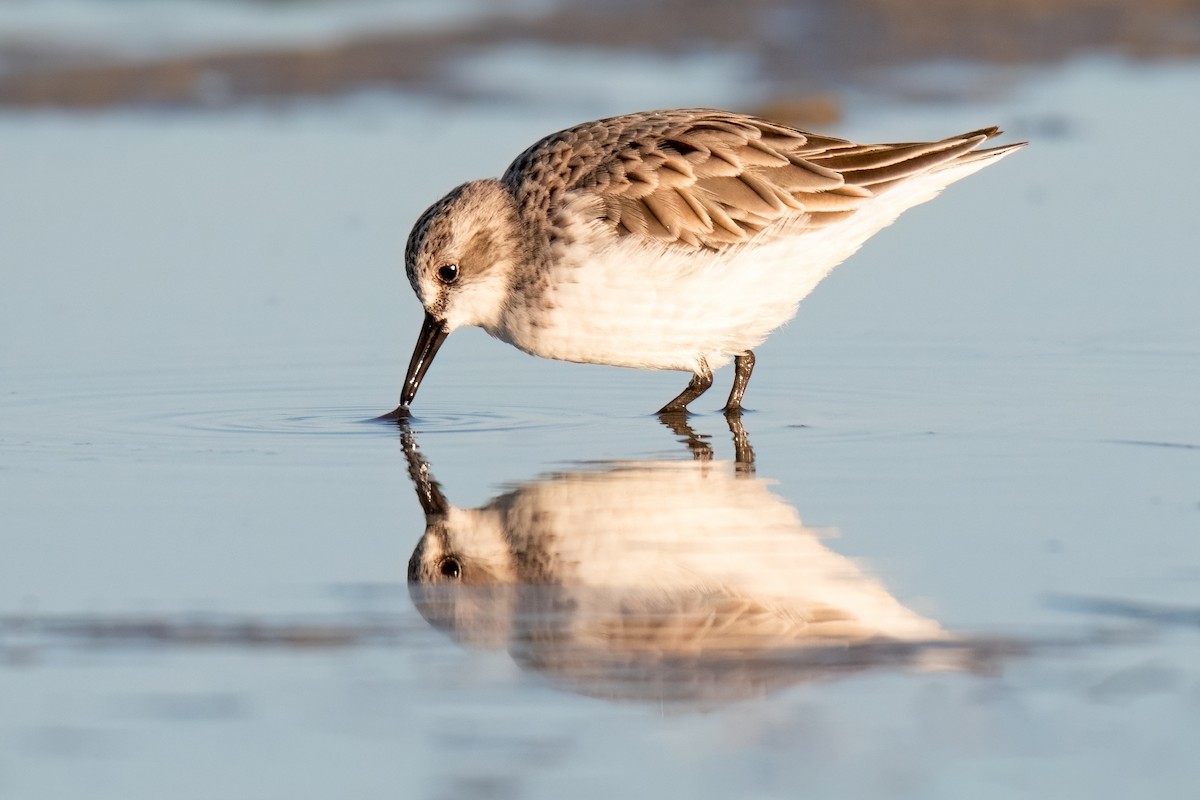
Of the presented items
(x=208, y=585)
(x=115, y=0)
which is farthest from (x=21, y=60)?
(x=208, y=585)

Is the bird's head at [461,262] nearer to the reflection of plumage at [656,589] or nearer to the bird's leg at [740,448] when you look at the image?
the bird's leg at [740,448]

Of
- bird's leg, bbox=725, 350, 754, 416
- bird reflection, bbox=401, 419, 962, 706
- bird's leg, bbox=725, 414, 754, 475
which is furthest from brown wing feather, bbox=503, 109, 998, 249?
bird reflection, bbox=401, 419, 962, 706

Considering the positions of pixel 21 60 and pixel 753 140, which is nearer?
pixel 753 140

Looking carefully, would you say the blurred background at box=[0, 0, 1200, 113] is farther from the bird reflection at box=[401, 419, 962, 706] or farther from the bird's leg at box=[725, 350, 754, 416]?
the bird reflection at box=[401, 419, 962, 706]

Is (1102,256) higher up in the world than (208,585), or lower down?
higher up

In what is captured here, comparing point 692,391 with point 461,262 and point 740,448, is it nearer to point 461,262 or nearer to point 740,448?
point 740,448

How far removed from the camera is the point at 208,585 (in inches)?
205

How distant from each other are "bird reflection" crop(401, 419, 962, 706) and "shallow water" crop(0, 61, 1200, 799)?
0.05ft

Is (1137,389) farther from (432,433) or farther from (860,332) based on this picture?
(432,433)

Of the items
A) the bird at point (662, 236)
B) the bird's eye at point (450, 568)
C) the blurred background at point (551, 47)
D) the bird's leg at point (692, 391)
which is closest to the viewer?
the bird's eye at point (450, 568)

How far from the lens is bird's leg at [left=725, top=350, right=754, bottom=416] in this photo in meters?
7.53

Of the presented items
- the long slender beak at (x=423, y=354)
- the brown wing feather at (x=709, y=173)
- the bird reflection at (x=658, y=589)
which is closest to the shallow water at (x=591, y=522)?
the bird reflection at (x=658, y=589)

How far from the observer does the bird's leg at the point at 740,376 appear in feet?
24.7

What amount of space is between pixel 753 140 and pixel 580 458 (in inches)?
68.6
